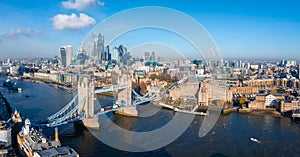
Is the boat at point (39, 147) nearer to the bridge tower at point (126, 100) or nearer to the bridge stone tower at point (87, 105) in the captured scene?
the bridge stone tower at point (87, 105)

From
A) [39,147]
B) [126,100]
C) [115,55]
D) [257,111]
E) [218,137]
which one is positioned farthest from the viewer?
[115,55]

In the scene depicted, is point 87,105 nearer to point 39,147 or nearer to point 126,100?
point 126,100

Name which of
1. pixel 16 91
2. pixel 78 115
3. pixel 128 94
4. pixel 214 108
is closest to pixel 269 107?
pixel 214 108

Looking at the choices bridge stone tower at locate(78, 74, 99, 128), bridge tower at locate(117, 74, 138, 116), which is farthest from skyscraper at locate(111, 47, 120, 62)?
bridge stone tower at locate(78, 74, 99, 128)

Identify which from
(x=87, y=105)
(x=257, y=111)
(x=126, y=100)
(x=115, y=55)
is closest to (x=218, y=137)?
(x=87, y=105)

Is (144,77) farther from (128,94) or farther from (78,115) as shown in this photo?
(78,115)

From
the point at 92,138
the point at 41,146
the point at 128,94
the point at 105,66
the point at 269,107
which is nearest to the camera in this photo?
the point at 41,146
